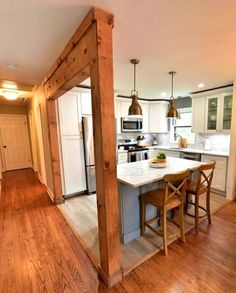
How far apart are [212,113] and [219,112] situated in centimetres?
19

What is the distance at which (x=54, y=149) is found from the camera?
3238mm

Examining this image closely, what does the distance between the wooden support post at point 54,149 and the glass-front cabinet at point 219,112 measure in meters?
3.59

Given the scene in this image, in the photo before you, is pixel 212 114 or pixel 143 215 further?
pixel 212 114

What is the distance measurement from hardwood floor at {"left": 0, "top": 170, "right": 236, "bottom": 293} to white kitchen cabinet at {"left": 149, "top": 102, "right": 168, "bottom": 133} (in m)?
3.07

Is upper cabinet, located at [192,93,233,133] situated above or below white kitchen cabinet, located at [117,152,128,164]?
above

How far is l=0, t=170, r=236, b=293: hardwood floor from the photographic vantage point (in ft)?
5.19

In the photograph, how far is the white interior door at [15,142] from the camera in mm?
6023

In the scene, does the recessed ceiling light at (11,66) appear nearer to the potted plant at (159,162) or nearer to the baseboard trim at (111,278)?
the potted plant at (159,162)

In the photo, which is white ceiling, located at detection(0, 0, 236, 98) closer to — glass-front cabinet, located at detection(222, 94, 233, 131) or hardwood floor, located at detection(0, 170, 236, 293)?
glass-front cabinet, located at detection(222, 94, 233, 131)

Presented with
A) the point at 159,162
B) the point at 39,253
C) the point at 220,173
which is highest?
the point at 159,162

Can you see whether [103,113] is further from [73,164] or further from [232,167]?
[232,167]

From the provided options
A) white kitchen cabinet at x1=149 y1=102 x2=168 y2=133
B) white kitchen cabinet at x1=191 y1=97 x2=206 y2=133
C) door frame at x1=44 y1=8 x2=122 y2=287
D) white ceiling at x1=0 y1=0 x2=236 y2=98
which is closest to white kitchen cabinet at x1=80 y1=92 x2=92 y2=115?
white ceiling at x1=0 y1=0 x2=236 y2=98

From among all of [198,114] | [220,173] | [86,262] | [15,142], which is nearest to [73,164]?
[86,262]

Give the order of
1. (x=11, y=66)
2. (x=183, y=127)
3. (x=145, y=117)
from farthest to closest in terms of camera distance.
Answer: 1. (x=145, y=117)
2. (x=183, y=127)
3. (x=11, y=66)
